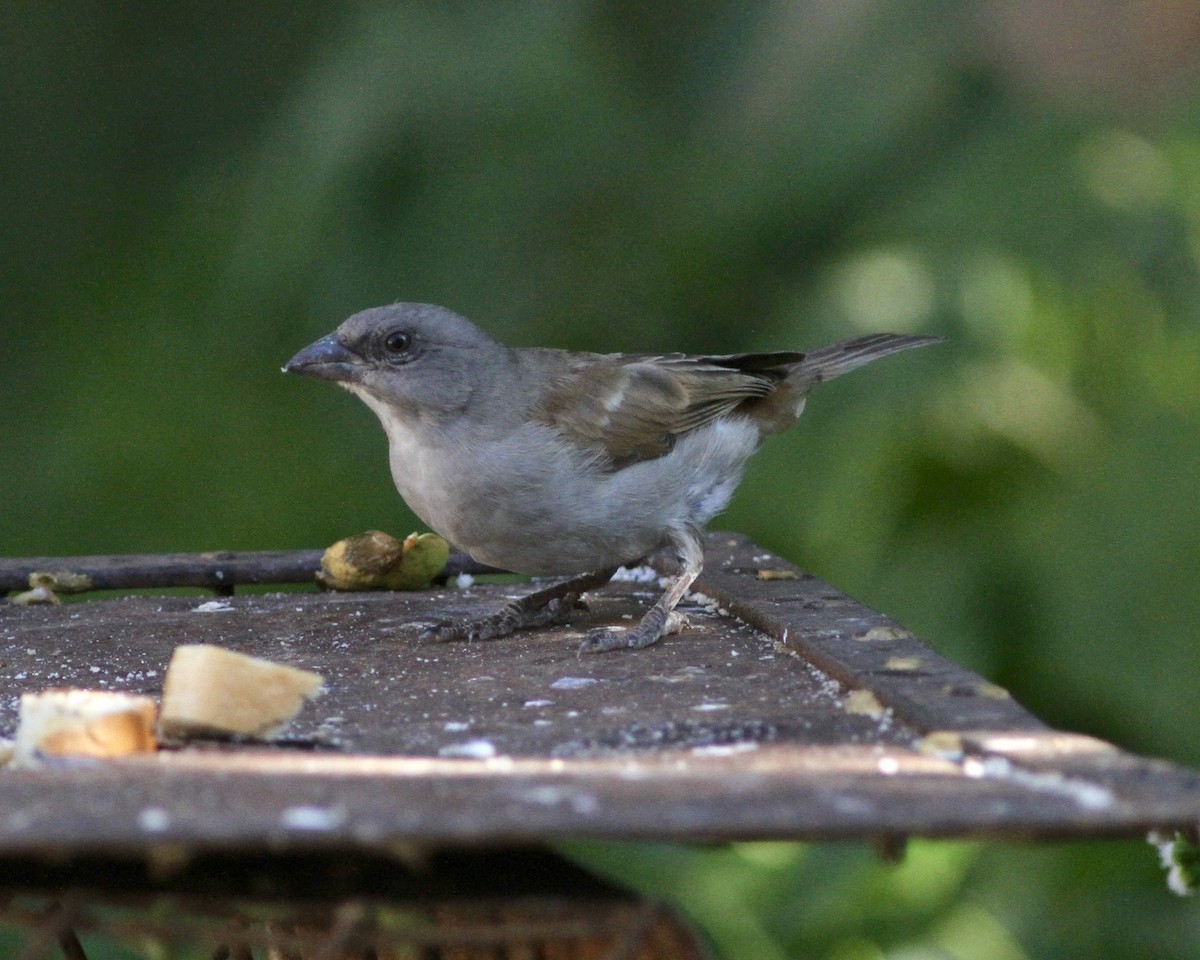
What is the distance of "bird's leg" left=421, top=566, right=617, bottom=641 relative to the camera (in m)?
3.41

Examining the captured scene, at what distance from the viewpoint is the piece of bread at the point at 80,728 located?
228cm

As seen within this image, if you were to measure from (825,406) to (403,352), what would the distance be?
141 centimetres

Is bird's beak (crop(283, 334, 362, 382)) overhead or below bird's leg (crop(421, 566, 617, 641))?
overhead

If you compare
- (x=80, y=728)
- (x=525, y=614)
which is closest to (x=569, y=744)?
(x=80, y=728)

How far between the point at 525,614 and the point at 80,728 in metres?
1.51

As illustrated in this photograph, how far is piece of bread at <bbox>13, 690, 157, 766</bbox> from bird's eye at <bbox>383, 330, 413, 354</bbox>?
1.85 metres

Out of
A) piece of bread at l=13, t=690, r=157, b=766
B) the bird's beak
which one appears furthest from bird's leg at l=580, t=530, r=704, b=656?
piece of bread at l=13, t=690, r=157, b=766

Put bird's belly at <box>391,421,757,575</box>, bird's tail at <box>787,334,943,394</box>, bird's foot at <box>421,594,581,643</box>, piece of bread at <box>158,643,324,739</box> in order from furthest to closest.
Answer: bird's tail at <box>787,334,943,394</box>, bird's belly at <box>391,421,757,575</box>, bird's foot at <box>421,594,581,643</box>, piece of bread at <box>158,643,324,739</box>

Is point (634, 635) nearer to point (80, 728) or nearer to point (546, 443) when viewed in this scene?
point (546, 443)

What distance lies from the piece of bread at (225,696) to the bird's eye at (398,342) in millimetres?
1681

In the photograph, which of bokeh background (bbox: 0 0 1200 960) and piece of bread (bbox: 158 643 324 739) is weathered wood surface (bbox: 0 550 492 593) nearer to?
bokeh background (bbox: 0 0 1200 960)

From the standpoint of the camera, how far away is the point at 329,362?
13.2 feet

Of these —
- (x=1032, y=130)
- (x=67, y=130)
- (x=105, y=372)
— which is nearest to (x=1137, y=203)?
(x=1032, y=130)

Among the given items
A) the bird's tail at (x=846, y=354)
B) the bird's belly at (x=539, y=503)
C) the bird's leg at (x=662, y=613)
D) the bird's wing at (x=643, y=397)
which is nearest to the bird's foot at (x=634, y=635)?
the bird's leg at (x=662, y=613)
